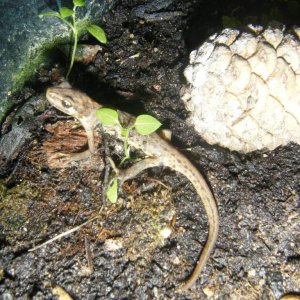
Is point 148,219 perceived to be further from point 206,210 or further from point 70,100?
point 70,100

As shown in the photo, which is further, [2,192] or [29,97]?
[29,97]

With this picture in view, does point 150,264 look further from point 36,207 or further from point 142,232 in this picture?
→ point 36,207

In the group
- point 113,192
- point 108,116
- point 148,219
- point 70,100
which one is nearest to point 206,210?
point 148,219

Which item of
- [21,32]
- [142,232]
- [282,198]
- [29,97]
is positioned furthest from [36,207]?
[282,198]

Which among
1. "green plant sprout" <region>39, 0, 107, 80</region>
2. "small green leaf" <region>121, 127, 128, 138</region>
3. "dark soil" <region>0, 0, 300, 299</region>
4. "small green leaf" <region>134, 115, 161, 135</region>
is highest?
"green plant sprout" <region>39, 0, 107, 80</region>

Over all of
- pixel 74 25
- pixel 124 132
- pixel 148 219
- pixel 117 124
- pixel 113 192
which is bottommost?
pixel 148 219

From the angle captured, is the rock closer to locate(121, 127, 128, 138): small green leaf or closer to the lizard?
the lizard

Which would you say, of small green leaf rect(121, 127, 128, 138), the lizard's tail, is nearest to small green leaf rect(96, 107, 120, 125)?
small green leaf rect(121, 127, 128, 138)
